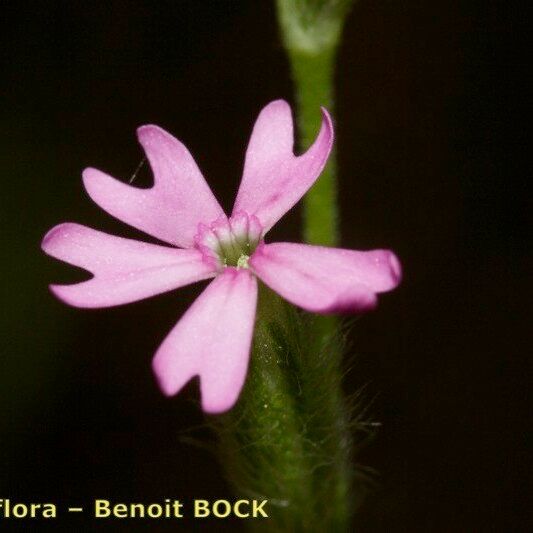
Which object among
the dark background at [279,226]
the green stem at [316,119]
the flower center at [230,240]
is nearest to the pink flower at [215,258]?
the flower center at [230,240]

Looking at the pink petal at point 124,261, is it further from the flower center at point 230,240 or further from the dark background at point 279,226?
the dark background at point 279,226

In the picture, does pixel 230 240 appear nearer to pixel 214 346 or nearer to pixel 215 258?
pixel 215 258

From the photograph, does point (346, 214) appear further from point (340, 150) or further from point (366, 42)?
point (366, 42)

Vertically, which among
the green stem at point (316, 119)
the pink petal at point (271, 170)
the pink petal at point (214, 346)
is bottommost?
the pink petal at point (214, 346)

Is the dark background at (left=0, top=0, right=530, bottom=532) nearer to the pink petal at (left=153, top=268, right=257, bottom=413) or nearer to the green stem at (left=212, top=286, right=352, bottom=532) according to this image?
the green stem at (left=212, top=286, right=352, bottom=532)

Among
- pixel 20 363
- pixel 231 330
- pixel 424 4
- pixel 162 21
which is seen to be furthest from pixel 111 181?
pixel 424 4

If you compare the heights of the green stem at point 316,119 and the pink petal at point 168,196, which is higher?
the green stem at point 316,119

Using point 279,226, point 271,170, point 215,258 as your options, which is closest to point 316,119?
point 271,170

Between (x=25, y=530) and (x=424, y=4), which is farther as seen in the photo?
(x=424, y=4)
